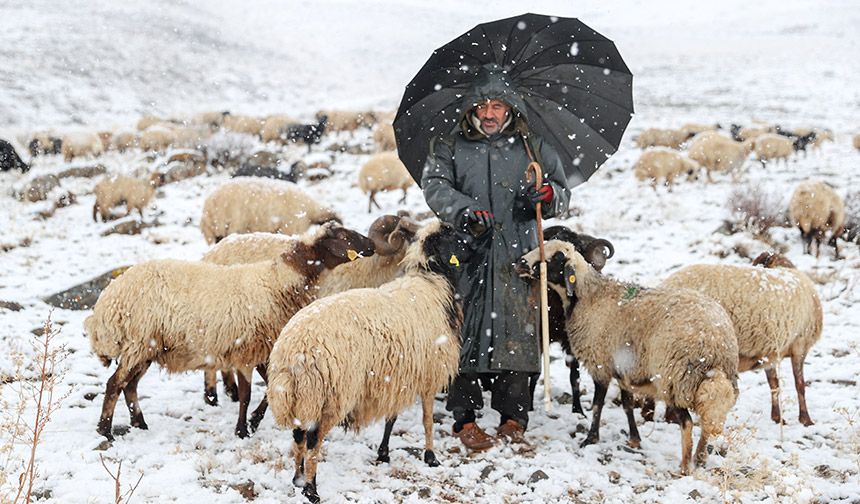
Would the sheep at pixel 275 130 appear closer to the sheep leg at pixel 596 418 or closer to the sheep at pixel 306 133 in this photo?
the sheep at pixel 306 133

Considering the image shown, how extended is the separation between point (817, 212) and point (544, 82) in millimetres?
6689

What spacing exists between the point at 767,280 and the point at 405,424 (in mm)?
3142

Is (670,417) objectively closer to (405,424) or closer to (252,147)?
(405,424)

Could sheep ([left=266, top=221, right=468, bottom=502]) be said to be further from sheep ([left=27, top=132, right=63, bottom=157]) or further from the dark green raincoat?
sheep ([left=27, top=132, right=63, bottom=157])

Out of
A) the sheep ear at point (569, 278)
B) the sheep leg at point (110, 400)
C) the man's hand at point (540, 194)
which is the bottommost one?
the sheep leg at point (110, 400)

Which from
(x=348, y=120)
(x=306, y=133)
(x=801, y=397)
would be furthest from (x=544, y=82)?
(x=348, y=120)

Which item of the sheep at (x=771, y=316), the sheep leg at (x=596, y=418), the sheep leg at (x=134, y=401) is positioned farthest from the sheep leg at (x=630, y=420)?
the sheep leg at (x=134, y=401)

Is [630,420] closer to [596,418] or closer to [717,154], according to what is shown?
[596,418]

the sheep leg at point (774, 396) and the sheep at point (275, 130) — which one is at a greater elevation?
the sheep at point (275, 130)

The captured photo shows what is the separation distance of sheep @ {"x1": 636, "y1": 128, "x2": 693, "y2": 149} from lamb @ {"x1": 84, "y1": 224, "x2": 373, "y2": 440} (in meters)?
18.5

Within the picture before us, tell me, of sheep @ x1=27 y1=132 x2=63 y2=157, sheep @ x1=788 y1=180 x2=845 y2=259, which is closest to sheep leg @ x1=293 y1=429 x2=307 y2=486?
sheep @ x1=788 y1=180 x2=845 y2=259

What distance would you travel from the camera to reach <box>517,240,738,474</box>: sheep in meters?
3.99

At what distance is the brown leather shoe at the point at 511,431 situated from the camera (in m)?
4.74

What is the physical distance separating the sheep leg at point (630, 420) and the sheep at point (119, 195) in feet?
34.9
